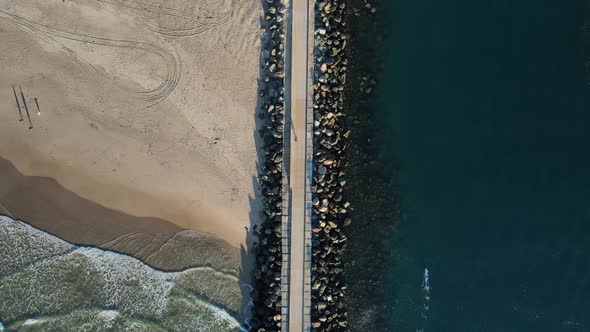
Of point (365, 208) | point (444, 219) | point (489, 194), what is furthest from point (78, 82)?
point (489, 194)

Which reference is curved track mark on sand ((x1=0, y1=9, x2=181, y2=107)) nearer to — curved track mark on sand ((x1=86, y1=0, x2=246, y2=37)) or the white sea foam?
curved track mark on sand ((x1=86, y1=0, x2=246, y2=37))

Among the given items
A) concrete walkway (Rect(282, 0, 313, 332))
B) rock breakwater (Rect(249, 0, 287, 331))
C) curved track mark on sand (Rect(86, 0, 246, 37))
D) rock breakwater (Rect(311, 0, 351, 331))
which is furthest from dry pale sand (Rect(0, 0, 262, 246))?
rock breakwater (Rect(311, 0, 351, 331))

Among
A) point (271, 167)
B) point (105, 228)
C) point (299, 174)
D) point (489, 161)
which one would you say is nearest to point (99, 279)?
point (105, 228)

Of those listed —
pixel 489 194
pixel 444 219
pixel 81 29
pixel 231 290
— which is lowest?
pixel 231 290

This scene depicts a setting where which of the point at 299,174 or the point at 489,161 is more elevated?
the point at 489,161

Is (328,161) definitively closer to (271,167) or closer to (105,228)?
(271,167)

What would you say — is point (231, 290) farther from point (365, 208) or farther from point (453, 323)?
point (453, 323)
